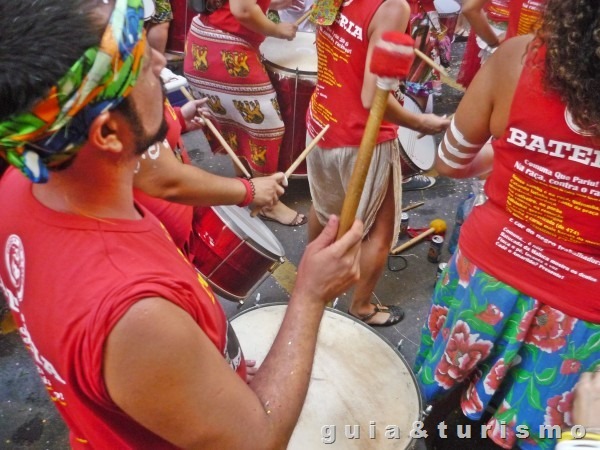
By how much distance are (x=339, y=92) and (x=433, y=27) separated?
1.63 meters

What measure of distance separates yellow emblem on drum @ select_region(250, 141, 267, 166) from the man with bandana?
258cm

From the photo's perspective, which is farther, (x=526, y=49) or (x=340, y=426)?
(x=340, y=426)

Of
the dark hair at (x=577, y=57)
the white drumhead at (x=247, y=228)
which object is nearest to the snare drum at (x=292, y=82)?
the white drumhead at (x=247, y=228)

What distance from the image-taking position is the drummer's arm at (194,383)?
2.77 ft

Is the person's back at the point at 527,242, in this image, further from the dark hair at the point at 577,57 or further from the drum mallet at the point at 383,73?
the drum mallet at the point at 383,73

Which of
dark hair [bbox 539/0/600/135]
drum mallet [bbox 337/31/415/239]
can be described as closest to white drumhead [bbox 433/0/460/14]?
dark hair [bbox 539/0/600/135]

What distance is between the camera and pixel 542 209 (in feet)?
4.95

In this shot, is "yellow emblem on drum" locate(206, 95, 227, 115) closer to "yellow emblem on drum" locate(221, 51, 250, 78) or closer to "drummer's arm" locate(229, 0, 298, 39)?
"yellow emblem on drum" locate(221, 51, 250, 78)

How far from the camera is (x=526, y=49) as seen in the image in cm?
144

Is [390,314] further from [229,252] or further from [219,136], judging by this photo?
[219,136]

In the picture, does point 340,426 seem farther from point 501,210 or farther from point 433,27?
point 433,27

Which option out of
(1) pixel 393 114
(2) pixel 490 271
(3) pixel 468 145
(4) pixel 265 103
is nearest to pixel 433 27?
(4) pixel 265 103

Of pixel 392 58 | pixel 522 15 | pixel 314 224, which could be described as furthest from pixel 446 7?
pixel 392 58

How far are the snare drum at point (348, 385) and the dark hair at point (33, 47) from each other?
1.32 metres
